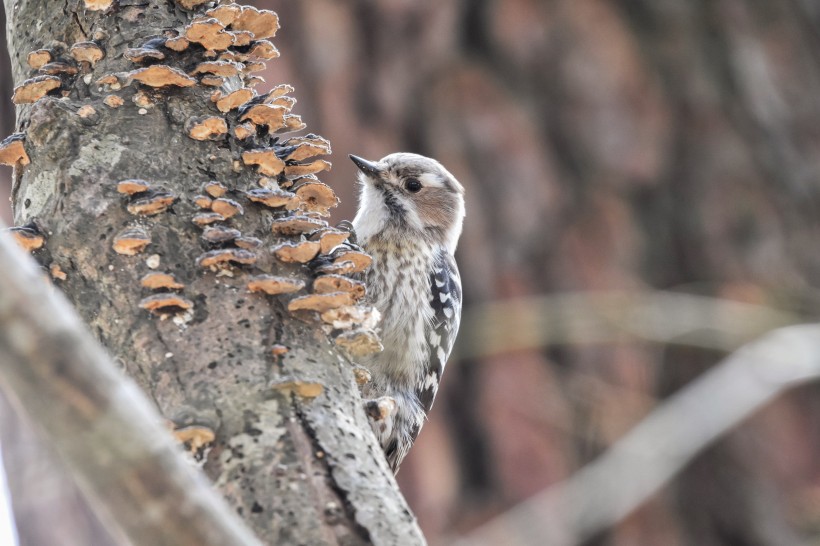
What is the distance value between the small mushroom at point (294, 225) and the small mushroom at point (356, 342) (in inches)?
8.2

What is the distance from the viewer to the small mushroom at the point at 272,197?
6.02 ft

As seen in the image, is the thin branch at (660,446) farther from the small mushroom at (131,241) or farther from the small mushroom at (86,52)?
the small mushroom at (86,52)

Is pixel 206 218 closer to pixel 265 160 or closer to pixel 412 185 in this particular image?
pixel 265 160

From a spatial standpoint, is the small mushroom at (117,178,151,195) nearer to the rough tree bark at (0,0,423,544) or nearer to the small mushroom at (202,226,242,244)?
the rough tree bark at (0,0,423,544)

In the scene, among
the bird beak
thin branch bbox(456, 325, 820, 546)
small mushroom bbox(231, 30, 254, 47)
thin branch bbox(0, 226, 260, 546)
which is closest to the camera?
thin branch bbox(0, 226, 260, 546)

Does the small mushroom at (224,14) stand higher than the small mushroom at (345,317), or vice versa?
the small mushroom at (224,14)

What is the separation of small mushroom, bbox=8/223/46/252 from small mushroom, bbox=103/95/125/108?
0.27m

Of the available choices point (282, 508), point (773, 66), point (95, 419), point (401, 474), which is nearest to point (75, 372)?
point (95, 419)

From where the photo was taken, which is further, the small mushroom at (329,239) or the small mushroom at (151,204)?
the small mushroom at (329,239)

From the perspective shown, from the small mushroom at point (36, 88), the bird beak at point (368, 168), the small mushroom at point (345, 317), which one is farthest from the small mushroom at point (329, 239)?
the bird beak at point (368, 168)

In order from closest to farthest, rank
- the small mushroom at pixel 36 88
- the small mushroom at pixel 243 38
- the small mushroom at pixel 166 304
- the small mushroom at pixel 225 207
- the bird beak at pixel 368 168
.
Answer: the small mushroom at pixel 166 304 → the small mushroom at pixel 225 207 → the small mushroom at pixel 36 88 → the small mushroom at pixel 243 38 → the bird beak at pixel 368 168

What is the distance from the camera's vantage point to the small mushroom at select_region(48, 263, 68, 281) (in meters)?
1.73

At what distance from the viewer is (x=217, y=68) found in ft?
6.24

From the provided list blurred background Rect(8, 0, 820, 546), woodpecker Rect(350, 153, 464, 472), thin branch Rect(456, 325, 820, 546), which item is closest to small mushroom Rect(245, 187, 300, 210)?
thin branch Rect(456, 325, 820, 546)
